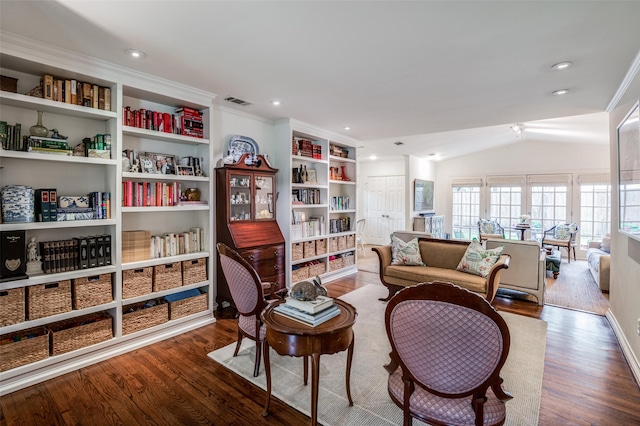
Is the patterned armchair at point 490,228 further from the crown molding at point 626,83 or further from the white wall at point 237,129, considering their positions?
the white wall at point 237,129

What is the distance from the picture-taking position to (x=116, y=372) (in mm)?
2492

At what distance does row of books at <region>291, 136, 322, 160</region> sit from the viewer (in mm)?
4672

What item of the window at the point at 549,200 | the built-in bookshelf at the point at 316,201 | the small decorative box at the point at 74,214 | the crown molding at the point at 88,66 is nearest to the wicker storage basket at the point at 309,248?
the built-in bookshelf at the point at 316,201

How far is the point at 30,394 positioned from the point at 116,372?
0.51 meters

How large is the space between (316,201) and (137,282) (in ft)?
9.35

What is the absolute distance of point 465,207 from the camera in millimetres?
9188

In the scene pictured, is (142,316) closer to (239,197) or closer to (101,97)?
(239,197)

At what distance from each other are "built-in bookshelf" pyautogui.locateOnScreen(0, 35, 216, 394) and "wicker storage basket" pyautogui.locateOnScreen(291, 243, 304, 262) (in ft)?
4.23

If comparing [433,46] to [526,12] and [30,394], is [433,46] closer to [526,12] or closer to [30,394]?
[526,12]

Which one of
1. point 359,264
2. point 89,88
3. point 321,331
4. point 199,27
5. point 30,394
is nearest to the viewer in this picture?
point 321,331

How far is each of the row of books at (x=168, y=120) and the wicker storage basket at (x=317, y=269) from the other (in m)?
2.51

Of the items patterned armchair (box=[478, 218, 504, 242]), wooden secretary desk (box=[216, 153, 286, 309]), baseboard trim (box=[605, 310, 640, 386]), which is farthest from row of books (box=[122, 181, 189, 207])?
patterned armchair (box=[478, 218, 504, 242])

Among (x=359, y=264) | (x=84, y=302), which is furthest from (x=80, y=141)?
(x=359, y=264)

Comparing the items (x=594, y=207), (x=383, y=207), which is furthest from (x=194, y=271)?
(x=594, y=207)
